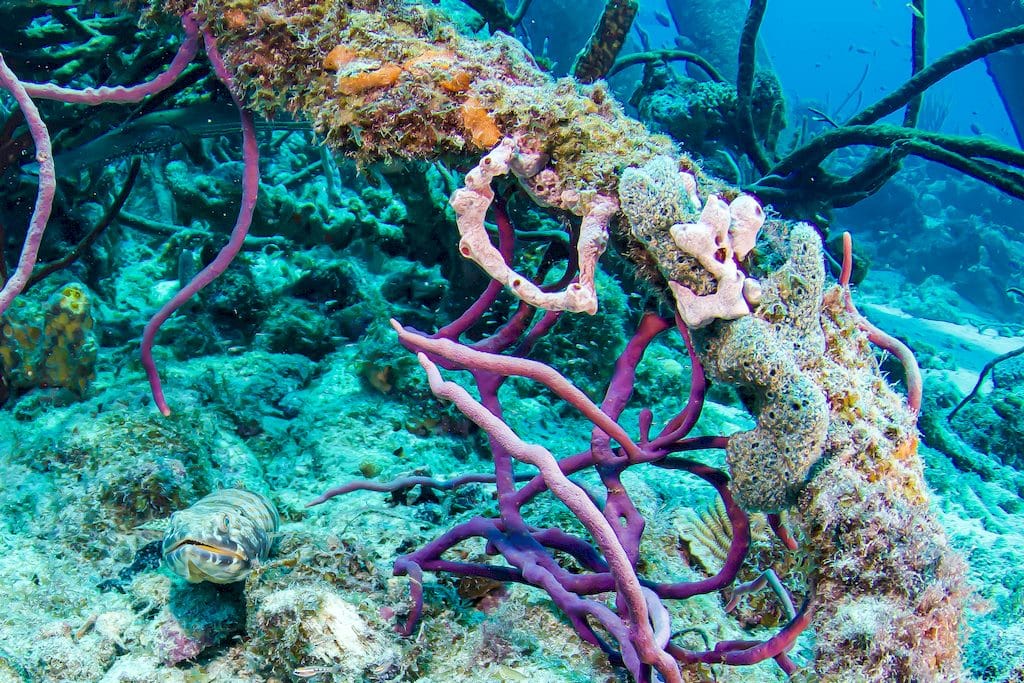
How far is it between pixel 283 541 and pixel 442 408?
4.91 feet

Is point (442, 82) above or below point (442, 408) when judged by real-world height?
above

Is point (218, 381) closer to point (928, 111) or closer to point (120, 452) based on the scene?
point (120, 452)

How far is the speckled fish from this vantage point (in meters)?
1.85

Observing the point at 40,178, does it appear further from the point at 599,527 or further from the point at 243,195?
the point at 599,527

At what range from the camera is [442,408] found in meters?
3.53

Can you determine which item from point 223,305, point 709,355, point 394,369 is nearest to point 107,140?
point 223,305

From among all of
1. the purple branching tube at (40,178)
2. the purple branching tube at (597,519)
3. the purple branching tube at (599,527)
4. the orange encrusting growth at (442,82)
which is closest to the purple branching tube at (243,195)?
the purple branching tube at (40,178)

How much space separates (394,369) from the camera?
3693 mm

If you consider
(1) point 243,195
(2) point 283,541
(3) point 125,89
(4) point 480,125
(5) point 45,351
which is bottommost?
(5) point 45,351

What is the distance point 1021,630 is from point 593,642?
5.90 ft

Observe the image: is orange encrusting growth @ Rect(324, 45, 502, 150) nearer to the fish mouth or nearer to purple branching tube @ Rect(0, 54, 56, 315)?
purple branching tube @ Rect(0, 54, 56, 315)

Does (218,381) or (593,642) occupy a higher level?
(593,642)

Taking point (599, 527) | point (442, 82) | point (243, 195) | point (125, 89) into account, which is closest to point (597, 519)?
point (599, 527)

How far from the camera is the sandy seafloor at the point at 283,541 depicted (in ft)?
6.02
